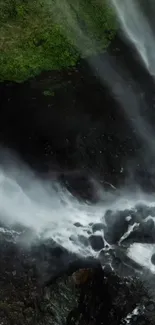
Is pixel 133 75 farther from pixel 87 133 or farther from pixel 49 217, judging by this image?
pixel 49 217

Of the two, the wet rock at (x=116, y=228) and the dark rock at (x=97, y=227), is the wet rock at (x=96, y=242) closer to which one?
the wet rock at (x=116, y=228)

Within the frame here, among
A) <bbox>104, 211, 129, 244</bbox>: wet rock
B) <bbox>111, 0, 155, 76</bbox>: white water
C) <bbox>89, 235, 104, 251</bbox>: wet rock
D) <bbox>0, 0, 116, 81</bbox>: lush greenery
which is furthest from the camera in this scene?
<bbox>111, 0, 155, 76</bbox>: white water

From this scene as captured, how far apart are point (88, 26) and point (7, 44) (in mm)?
5885

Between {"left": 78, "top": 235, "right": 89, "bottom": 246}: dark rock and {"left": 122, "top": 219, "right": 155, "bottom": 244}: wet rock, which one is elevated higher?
{"left": 122, "top": 219, "right": 155, "bottom": 244}: wet rock

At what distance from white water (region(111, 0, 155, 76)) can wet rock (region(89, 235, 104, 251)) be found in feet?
44.0

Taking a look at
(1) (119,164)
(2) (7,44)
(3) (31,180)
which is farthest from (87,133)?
(2) (7,44)

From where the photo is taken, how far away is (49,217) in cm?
2170

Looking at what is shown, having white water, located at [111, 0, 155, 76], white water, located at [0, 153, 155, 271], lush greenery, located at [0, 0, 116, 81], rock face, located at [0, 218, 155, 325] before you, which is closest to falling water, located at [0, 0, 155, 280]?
white water, located at [0, 153, 155, 271]

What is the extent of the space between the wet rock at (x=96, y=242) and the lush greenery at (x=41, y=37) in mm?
11213

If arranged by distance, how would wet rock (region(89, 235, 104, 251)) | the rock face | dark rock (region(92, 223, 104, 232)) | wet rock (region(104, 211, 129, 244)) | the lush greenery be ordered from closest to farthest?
the rock face < wet rock (region(89, 235, 104, 251)) < wet rock (region(104, 211, 129, 244)) < dark rock (region(92, 223, 104, 232)) < the lush greenery

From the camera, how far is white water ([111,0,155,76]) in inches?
1196

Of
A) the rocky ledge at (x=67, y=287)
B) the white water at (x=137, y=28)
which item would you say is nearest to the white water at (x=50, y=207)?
the rocky ledge at (x=67, y=287)

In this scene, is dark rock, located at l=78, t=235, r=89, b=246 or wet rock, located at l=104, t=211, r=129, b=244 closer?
dark rock, located at l=78, t=235, r=89, b=246

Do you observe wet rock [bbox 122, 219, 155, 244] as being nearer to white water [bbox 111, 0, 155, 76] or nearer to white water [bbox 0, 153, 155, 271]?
white water [bbox 0, 153, 155, 271]
